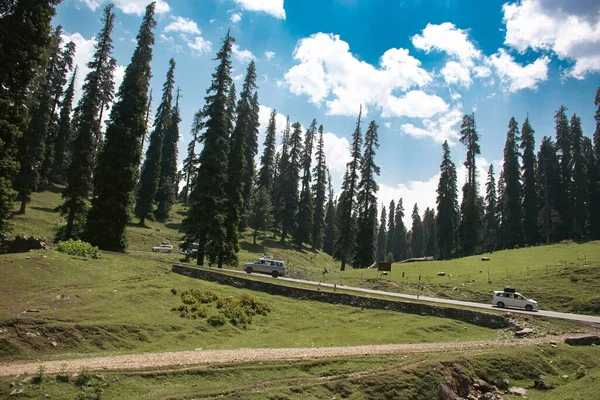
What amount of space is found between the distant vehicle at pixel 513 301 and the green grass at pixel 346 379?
11.8 m

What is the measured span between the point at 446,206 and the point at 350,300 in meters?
50.6

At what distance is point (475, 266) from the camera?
50531mm

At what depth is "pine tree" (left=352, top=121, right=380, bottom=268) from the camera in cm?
6431

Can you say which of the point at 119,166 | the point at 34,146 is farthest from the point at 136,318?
the point at 34,146

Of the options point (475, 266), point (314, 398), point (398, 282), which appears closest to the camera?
point (314, 398)

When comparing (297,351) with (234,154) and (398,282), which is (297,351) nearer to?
(398,282)

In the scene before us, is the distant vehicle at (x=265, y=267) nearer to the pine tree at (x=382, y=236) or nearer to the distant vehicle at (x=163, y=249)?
the distant vehicle at (x=163, y=249)

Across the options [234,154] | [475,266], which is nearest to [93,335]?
[234,154]

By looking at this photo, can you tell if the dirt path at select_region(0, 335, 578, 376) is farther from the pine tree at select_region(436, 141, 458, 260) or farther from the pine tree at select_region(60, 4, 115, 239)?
the pine tree at select_region(436, 141, 458, 260)

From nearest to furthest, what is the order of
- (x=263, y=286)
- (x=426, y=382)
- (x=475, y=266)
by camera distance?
(x=426, y=382)
(x=263, y=286)
(x=475, y=266)

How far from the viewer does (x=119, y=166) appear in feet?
119

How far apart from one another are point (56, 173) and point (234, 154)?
40410 millimetres

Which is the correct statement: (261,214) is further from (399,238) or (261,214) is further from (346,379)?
(399,238)

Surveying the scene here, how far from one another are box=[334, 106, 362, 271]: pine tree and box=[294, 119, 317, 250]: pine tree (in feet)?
52.2
